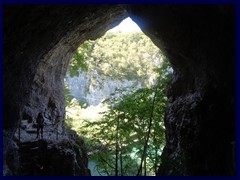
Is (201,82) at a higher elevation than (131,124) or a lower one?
higher

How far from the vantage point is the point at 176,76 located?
41.8ft

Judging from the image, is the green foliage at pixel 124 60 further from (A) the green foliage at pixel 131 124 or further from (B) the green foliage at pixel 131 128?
(A) the green foliage at pixel 131 124

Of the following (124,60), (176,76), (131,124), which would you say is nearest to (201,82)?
(176,76)

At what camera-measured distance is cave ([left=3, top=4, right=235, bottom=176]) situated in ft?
27.1

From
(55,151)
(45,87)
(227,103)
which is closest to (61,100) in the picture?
(45,87)

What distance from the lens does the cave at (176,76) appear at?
8.26 m

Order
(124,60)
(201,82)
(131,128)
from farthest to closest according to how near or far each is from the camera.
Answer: (124,60)
(131,128)
(201,82)

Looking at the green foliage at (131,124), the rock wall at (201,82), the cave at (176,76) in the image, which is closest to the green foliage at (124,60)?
the cave at (176,76)

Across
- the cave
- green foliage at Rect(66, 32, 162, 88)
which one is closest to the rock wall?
the cave

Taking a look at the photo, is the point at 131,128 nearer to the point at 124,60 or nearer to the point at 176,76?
the point at 176,76

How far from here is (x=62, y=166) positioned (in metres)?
12.3

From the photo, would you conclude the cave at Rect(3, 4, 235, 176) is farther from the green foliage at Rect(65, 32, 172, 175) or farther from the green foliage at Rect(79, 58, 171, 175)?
the green foliage at Rect(79, 58, 171, 175)

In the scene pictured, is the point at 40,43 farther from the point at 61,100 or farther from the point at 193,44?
the point at 61,100

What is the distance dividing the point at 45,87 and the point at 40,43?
5.07m
